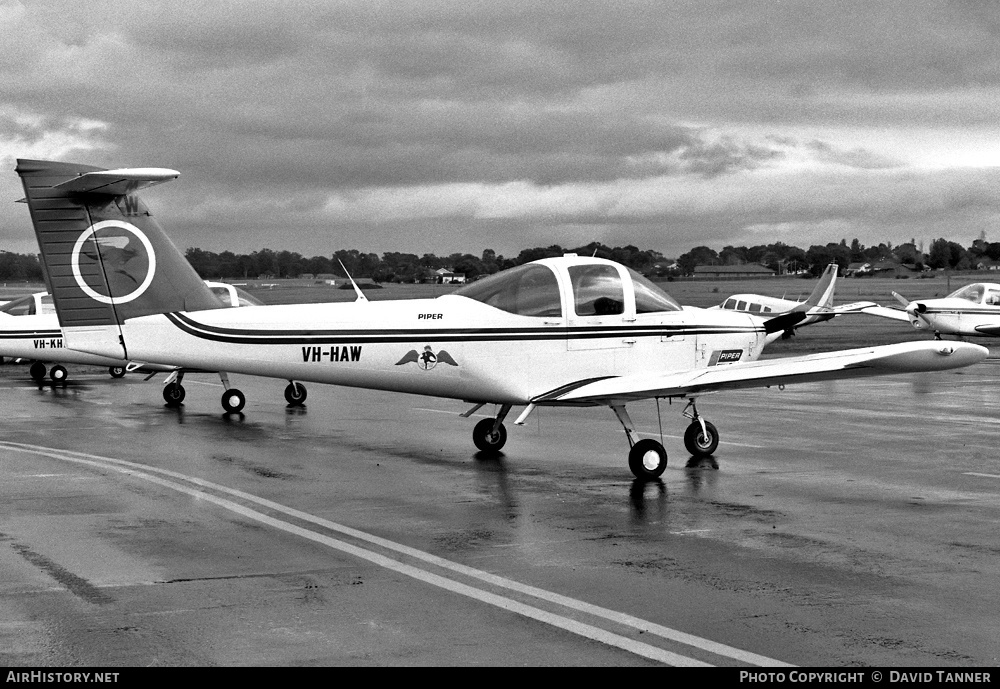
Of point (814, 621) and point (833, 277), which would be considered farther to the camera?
point (833, 277)

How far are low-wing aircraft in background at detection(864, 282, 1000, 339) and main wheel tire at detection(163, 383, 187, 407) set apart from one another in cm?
2317

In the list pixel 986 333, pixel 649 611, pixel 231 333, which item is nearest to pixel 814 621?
pixel 649 611

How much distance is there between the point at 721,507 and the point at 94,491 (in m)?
6.06

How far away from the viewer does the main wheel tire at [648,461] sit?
11750 mm

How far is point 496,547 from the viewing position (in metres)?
8.52

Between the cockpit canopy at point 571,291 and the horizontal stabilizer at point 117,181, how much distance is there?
4003 millimetres

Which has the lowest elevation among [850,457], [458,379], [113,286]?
[850,457]

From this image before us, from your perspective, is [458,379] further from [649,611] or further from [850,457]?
[649,611]

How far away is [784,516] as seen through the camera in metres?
9.78

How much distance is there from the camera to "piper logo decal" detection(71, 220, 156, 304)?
46.7 feet

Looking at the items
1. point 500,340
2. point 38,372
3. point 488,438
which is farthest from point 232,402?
point 38,372

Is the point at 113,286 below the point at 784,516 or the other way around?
the other way around

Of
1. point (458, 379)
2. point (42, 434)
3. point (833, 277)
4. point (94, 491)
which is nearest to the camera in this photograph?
point (94, 491)

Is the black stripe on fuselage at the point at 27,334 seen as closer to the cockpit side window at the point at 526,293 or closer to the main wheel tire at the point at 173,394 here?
the main wheel tire at the point at 173,394
